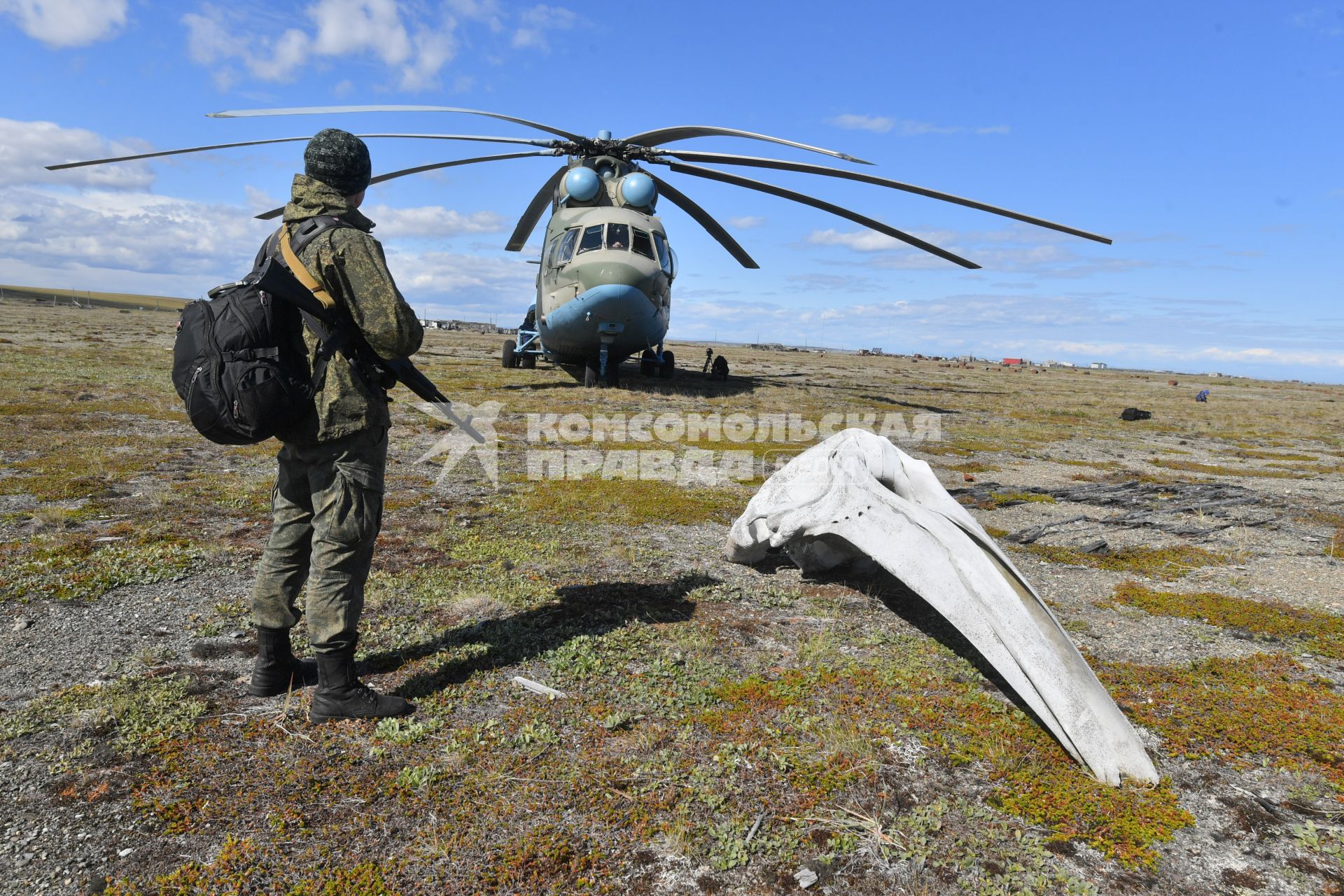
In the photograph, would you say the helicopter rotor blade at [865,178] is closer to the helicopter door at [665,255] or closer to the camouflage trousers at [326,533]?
the helicopter door at [665,255]

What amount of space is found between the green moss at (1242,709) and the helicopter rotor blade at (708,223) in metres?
17.2

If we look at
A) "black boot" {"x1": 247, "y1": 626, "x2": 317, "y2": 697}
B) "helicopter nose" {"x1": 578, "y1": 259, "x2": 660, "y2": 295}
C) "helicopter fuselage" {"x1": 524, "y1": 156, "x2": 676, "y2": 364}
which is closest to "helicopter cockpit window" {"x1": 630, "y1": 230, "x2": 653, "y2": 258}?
"helicopter fuselage" {"x1": 524, "y1": 156, "x2": 676, "y2": 364}

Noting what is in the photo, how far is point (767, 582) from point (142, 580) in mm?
4772

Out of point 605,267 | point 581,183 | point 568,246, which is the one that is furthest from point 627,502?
point 581,183

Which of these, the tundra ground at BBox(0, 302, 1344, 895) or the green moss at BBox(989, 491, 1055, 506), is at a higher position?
the green moss at BBox(989, 491, 1055, 506)

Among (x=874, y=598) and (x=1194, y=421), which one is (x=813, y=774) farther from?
(x=1194, y=421)

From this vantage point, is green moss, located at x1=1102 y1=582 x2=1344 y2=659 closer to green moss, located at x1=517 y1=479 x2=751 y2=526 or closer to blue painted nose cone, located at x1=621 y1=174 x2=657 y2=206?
green moss, located at x1=517 y1=479 x2=751 y2=526

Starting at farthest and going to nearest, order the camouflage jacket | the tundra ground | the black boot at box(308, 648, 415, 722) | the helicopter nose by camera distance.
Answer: the helicopter nose → the black boot at box(308, 648, 415, 722) → the camouflage jacket → the tundra ground

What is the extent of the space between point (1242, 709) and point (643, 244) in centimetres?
1543

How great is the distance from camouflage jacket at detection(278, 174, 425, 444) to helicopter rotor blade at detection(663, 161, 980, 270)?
10.7m

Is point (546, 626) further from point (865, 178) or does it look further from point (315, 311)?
point (865, 178)

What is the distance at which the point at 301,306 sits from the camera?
11.1ft

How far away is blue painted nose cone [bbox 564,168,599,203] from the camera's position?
705 inches

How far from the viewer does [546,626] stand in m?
4.81
